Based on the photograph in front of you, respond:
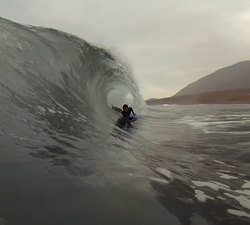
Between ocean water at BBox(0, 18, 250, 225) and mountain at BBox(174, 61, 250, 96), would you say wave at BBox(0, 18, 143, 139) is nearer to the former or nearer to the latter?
ocean water at BBox(0, 18, 250, 225)

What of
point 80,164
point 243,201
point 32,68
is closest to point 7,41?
point 32,68

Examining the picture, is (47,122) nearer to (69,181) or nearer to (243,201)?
(69,181)

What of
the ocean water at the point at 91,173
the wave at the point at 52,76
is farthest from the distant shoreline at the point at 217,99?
the ocean water at the point at 91,173

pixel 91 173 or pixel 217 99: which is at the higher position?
pixel 217 99

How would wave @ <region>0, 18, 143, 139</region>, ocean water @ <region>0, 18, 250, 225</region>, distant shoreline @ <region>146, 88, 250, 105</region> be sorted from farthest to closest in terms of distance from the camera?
distant shoreline @ <region>146, 88, 250, 105</region> < wave @ <region>0, 18, 143, 139</region> < ocean water @ <region>0, 18, 250, 225</region>

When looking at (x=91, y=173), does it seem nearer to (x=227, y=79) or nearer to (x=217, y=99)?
(x=217, y=99)

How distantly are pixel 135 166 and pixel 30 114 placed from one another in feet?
4.69

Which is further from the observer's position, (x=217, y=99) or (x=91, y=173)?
Result: (x=217, y=99)

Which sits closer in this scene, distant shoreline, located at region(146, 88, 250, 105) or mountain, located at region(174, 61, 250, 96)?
distant shoreline, located at region(146, 88, 250, 105)

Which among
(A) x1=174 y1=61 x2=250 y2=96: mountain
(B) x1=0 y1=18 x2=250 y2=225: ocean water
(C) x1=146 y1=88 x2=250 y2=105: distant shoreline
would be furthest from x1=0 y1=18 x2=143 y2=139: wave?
(A) x1=174 y1=61 x2=250 y2=96: mountain

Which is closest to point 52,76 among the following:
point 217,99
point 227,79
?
point 217,99

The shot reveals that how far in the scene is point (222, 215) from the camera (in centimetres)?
165

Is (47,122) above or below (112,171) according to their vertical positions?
above

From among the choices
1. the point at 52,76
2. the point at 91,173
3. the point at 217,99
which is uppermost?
the point at 52,76
